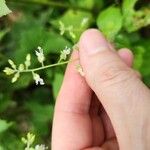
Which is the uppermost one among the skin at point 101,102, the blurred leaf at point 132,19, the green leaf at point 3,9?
the green leaf at point 3,9

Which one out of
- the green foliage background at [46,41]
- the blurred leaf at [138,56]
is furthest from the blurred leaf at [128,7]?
the blurred leaf at [138,56]

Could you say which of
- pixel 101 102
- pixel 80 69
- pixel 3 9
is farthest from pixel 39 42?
pixel 3 9

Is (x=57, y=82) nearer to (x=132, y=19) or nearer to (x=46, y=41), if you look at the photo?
(x=46, y=41)

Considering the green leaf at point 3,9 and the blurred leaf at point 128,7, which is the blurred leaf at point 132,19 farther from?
the green leaf at point 3,9

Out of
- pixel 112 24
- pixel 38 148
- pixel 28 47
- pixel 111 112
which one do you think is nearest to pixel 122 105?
pixel 111 112

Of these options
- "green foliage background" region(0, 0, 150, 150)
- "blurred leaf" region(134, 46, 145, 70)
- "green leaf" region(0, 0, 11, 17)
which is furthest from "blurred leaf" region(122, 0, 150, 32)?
"green leaf" region(0, 0, 11, 17)

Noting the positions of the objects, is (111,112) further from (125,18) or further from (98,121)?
(125,18)

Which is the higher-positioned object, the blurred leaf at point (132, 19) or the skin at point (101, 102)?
the blurred leaf at point (132, 19)
